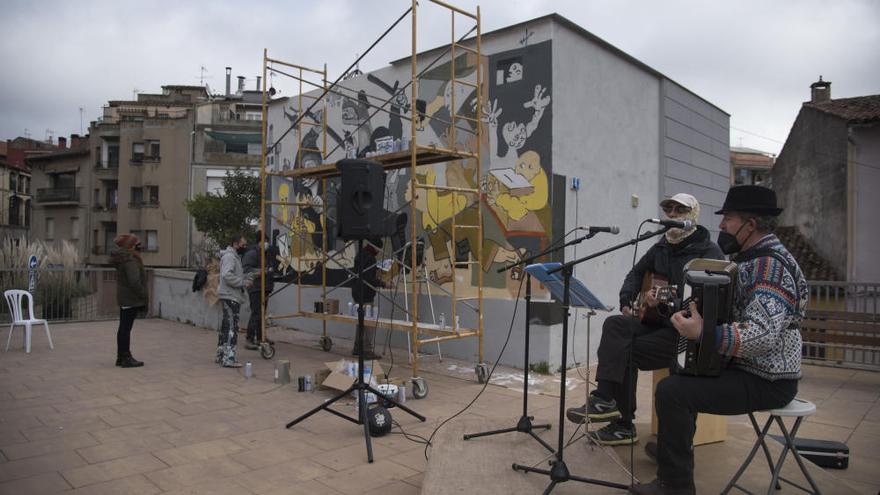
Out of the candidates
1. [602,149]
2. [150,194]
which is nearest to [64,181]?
[150,194]

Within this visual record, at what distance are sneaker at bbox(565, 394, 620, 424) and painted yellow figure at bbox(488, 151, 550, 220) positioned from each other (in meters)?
3.79

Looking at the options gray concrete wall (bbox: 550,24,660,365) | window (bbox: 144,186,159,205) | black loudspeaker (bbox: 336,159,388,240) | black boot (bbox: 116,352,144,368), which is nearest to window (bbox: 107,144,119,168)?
window (bbox: 144,186,159,205)

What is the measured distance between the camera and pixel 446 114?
29.1ft

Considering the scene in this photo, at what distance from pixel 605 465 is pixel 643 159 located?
6762 millimetres

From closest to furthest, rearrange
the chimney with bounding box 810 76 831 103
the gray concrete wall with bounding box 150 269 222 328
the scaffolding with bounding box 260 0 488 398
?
the scaffolding with bounding box 260 0 488 398, the gray concrete wall with bounding box 150 269 222 328, the chimney with bounding box 810 76 831 103

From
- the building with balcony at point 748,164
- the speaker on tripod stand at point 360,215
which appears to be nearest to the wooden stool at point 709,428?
the speaker on tripod stand at point 360,215

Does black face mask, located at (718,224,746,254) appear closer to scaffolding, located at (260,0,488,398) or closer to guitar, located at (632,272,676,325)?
guitar, located at (632,272,676,325)

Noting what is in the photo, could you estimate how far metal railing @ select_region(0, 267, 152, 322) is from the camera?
41.7 ft

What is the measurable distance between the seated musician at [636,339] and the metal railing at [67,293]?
12.2m

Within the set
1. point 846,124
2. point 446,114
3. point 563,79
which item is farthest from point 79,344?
point 846,124

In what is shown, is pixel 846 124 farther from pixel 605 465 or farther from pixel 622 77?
pixel 605 465

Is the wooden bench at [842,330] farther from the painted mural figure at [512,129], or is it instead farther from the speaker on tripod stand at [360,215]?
the speaker on tripod stand at [360,215]

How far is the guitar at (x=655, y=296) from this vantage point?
139 inches

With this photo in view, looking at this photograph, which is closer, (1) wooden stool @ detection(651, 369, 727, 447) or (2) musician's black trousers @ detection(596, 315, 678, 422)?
(2) musician's black trousers @ detection(596, 315, 678, 422)
